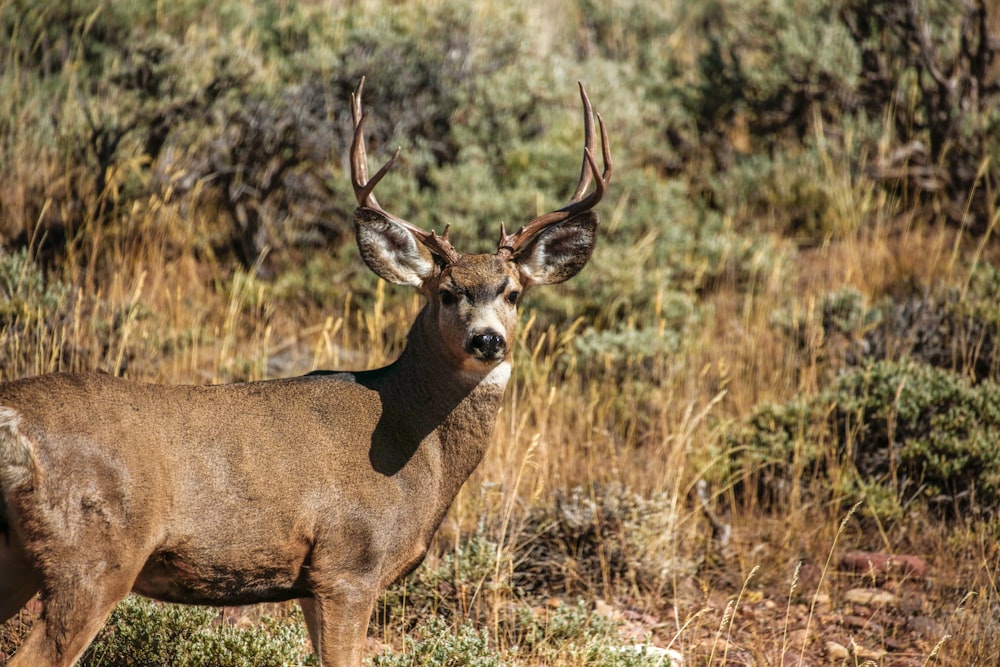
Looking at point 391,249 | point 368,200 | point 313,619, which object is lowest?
point 313,619

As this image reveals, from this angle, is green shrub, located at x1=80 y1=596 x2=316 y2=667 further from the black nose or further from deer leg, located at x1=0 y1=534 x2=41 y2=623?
the black nose

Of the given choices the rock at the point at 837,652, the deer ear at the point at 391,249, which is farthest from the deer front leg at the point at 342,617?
the rock at the point at 837,652

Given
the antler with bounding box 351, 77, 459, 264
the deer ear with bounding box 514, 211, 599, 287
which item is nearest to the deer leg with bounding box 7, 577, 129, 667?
the antler with bounding box 351, 77, 459, 264

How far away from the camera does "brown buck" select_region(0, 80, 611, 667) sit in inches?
140

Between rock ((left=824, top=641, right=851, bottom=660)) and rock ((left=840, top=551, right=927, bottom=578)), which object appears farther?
rock ((left=840, top=551, right=927, bottom=578))

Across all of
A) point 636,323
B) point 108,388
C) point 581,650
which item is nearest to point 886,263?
point 636,323

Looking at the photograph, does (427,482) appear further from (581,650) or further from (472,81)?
(472,81)

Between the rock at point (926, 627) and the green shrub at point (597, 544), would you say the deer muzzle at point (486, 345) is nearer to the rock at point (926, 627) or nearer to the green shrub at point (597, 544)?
the green shrub at point (597, 544)

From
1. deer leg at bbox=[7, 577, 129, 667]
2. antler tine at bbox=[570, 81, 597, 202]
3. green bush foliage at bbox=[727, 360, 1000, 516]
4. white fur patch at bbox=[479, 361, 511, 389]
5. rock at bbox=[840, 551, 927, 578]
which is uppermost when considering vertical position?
antler tine at bbox=[570, 81, 597, 202]

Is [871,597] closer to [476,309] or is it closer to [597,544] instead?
[597,544]

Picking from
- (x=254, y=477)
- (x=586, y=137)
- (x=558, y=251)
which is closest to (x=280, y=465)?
(x=254, y=477)

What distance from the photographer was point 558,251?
16.4 ft

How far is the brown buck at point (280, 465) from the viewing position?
11.7 ft

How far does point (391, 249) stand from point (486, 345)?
0.73 m
